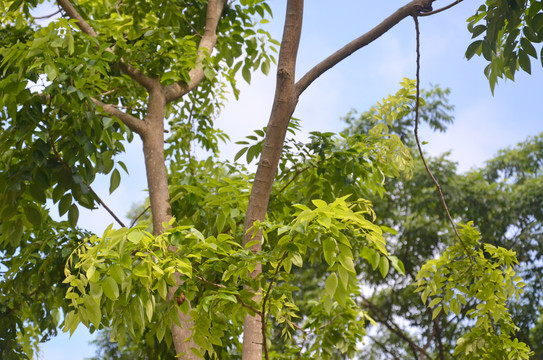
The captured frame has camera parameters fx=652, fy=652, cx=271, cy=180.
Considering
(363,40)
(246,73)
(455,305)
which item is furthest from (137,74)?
(455,305)

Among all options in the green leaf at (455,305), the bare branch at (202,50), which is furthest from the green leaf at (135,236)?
the bare branch at (202,50)

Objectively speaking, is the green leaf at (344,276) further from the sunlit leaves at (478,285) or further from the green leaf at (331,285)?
the sunlit leaves at (478,285)

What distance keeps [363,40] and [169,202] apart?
140cm

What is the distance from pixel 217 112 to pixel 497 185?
6.29 m

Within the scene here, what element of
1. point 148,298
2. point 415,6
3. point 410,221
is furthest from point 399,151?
point 410,221

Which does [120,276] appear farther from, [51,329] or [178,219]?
[51,329]

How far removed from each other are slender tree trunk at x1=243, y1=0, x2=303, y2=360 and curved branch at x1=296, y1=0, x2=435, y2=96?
84 mm

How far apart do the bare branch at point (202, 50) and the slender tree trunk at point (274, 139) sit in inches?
39.2

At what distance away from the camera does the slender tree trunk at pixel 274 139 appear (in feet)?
8.26

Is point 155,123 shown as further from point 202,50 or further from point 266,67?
point 266,67

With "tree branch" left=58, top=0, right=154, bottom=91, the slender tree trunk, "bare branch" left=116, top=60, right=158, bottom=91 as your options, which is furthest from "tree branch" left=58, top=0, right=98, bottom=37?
the slender tree trunk

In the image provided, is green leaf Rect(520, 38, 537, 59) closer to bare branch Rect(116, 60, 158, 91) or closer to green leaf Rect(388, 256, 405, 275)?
green leaf Rect(388, 256, 405, 275)

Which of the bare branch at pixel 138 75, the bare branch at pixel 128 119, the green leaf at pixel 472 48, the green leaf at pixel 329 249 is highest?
the bare branch at pixel 138 75

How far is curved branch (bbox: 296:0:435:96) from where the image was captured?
107 inches
